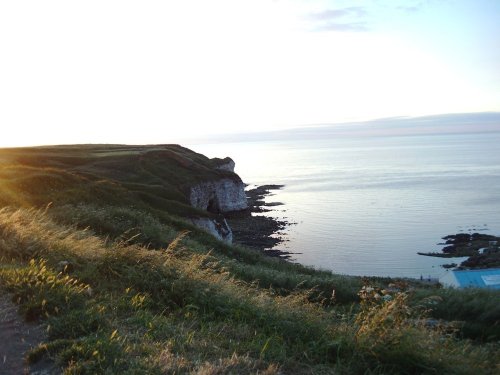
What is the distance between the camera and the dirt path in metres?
5.03

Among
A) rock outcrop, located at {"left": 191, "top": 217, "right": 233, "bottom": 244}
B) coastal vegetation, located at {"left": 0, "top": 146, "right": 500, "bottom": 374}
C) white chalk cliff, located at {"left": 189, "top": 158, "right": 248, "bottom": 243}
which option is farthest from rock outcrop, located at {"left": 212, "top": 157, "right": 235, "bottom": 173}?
coastal vegetation, located at {"left": 0, "top": 146, "right": 500, "bottom": 374}

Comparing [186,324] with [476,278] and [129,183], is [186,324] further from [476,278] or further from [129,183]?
[129,183]

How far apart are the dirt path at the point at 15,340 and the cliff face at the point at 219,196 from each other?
183 ft

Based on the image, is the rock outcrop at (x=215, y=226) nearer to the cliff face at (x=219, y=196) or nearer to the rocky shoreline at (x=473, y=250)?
the cliff face at (x=219, y=196)

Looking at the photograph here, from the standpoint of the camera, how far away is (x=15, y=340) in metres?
5.67

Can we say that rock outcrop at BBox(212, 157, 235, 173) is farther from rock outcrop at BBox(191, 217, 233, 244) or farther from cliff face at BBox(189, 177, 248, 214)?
rock outcrop at BBox(191, 217, 233, 244)

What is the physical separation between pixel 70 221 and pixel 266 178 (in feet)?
493

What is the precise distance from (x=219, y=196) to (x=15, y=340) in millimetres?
68546

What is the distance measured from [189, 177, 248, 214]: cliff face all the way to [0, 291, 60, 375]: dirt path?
5570 centimetres

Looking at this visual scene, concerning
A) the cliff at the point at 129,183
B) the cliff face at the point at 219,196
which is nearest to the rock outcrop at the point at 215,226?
the cliff at the point at 129,183

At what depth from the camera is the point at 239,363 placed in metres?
5.11

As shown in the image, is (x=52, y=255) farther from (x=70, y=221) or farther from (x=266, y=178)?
(x=266, y=178)

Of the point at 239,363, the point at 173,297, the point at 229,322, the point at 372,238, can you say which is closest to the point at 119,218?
the point at 173,297

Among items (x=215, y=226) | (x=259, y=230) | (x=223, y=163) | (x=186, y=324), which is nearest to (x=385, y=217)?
(x=259, y=230)
